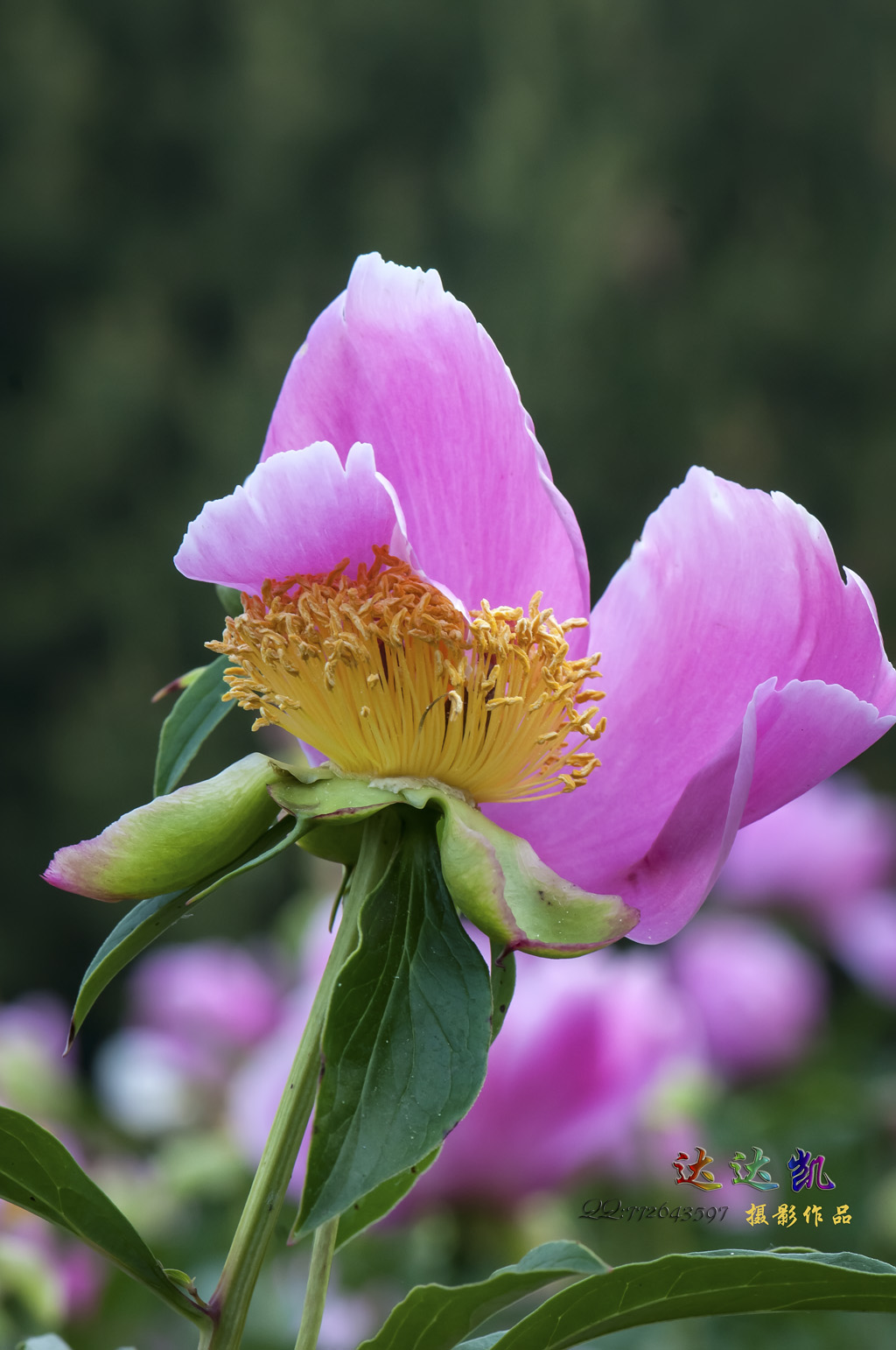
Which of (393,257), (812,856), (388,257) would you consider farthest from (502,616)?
(393,257)

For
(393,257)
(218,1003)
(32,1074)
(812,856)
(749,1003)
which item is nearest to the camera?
(32,1074)

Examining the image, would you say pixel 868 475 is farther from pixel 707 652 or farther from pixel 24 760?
pixel 707 652

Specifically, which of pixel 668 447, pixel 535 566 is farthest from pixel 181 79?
pixel 535 566

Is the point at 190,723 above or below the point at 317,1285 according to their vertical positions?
above

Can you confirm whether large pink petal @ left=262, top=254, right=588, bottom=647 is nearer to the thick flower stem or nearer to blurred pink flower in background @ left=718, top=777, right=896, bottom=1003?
the thick flower stem

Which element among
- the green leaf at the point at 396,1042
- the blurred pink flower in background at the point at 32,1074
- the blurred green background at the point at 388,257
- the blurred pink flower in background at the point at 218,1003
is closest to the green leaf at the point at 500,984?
the green leaf at the point at 396,1042

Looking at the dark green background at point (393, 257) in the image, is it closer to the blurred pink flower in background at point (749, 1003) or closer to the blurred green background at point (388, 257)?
the blurred green background at point (388, 257)

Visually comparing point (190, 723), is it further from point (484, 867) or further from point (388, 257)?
point (388, 257)
